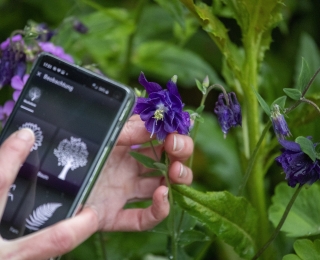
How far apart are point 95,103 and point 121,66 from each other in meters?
0.67

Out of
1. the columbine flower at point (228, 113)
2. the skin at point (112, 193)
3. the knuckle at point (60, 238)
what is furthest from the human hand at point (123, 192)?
the knuckle at point (60, 238)

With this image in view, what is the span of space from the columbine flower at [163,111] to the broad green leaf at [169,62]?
708mm

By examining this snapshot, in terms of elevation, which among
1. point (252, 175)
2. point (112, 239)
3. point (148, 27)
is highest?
point (148, 27)

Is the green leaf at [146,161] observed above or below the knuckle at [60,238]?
above

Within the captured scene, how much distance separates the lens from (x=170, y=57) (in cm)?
145

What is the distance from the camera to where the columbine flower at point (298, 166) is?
2.28ft

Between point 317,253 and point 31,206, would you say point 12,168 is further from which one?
point 317,253

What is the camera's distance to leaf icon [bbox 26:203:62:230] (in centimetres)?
73

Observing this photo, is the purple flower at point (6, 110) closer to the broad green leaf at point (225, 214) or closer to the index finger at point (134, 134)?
the index finger at point (134, 134)

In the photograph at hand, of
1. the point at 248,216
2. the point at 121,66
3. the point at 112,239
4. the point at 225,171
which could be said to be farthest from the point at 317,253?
the point at 121,66

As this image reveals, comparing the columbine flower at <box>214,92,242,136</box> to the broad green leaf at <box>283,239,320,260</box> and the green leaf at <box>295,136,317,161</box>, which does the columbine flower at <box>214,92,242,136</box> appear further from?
the broad green leaf at <box>283,239,320,260</box>

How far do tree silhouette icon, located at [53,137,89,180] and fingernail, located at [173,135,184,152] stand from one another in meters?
0.12

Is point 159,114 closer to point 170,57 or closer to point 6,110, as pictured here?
point 6,110

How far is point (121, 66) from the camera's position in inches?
55.0
